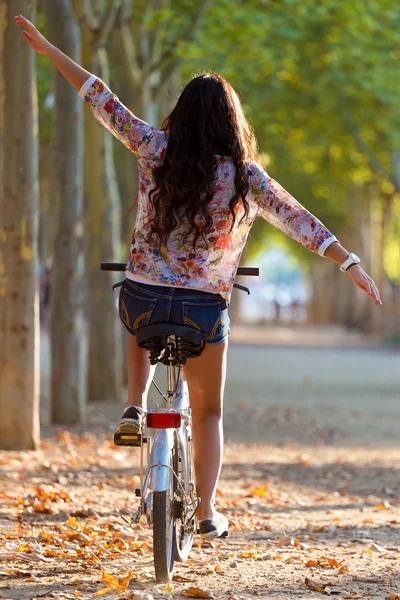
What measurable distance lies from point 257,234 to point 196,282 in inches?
1793

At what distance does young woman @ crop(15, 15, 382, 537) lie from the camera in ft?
16.5

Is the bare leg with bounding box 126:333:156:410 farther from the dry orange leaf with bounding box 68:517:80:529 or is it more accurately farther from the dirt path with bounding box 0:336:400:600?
the dry orange leaf with bounding box 68:517:80:529

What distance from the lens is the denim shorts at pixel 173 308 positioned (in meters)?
4.99

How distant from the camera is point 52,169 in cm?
1169

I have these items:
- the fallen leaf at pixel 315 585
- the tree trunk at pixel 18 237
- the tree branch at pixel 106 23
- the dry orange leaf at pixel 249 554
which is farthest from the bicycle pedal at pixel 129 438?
the tree branch at pixel 106 23

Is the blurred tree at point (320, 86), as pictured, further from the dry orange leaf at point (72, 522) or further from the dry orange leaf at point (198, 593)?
the dry orange leaf at point (198, 593)

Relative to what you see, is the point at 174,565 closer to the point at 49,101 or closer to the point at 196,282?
the point at 196,282

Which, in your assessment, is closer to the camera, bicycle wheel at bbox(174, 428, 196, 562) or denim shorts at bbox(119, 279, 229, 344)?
denim shorts at bbox(119, 279, 229, 344)

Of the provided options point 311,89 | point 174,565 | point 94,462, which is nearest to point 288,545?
point 174,565

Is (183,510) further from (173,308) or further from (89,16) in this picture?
(89,16)

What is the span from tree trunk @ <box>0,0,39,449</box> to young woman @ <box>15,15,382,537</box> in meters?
4.28

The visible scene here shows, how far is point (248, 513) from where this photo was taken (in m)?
7.65

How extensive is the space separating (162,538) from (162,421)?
0.44 m

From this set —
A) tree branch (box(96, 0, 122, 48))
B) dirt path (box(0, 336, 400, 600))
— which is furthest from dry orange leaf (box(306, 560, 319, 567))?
tree branch (box(96, 0, 122, 48))
